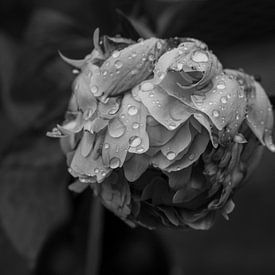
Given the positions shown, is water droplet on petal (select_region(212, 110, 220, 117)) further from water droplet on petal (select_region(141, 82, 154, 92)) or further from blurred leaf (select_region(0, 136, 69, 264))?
blurred leaf (select_region(0, 136, 69, 264))

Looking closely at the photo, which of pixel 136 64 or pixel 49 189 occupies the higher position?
pixel 136 64

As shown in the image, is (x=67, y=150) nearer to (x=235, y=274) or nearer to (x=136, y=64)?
(x=136, y=64)

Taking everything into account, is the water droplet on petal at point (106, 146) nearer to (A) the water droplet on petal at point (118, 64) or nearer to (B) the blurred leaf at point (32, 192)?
(A) the water droplet on petal at point (118, 64)

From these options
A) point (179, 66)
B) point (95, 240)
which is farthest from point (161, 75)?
point (95, 240)

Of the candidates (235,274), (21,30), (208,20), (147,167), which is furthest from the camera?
(235,274)

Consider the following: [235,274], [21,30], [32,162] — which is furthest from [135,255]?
[235,274]

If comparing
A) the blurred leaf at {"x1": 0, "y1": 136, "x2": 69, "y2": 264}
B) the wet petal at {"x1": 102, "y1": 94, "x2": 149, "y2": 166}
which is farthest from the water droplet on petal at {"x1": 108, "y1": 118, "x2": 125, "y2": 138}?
the blurred leaf at {"x1": 0, "y1": 136, "x2": 69, "y2": 264}

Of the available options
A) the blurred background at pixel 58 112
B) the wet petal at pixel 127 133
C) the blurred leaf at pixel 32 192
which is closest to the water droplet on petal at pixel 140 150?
the wet petal at pixel 127 133
